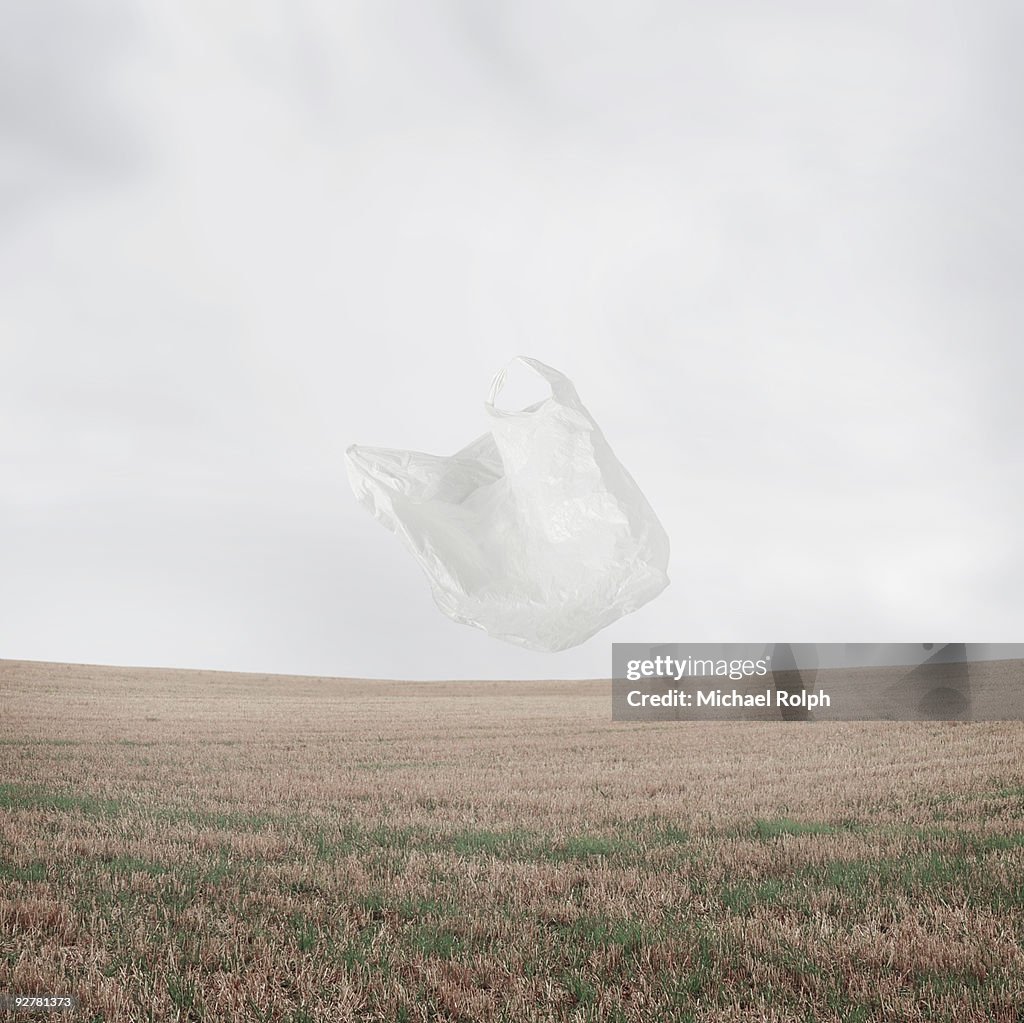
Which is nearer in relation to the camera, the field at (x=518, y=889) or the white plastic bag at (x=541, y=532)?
the field at (x=518, y=889)

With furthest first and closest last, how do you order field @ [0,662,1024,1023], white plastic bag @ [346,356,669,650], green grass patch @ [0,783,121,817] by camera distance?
green grass patch @ [0,783,121,817] < white plastic bag @ [346,356,669,650] < field @ [0,662,1024,1023]

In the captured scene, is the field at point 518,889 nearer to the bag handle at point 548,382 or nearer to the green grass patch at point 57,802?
the green grass patch at point 57,802

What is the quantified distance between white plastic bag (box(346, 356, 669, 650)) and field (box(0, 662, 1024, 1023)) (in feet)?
5.94

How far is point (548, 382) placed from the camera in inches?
213

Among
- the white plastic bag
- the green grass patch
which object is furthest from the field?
the white plastic bag

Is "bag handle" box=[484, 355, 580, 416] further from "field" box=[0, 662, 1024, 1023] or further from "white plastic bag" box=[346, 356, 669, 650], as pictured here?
"field" box=[0, 662, 1024, 1023]

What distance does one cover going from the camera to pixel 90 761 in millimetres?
13398

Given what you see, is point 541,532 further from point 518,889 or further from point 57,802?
point 57,802

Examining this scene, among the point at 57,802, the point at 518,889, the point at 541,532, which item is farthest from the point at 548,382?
the point at 57,802

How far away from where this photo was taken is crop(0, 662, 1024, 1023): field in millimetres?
4098

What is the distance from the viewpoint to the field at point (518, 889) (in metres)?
4.10

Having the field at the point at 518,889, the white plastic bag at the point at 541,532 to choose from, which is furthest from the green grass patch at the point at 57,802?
the white plastic bag at the point at 541,532

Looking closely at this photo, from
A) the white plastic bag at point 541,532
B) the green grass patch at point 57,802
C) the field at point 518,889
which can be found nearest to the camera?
the field at point 518,889

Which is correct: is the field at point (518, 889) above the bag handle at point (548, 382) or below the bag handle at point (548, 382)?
below
